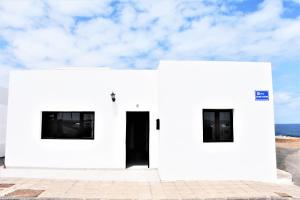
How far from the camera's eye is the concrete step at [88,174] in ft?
27.4

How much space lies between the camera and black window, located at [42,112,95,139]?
32.5ft

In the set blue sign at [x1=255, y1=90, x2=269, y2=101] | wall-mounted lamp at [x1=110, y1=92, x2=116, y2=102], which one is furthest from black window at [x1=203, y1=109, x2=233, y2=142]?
wall-mounted lamp at [x1=110, y1=92, x2=116, y2=102]

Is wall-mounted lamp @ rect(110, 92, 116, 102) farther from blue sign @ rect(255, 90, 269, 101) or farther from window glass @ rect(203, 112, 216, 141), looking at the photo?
blue sign @ rect(255, 90, 269, 101)

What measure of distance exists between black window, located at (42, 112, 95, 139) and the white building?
0.04m

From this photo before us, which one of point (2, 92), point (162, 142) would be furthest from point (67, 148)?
point (2, 92)

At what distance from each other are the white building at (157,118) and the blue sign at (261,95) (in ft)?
0.10

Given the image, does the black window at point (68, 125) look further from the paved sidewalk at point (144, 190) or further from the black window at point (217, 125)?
the black window at point (217, 125)

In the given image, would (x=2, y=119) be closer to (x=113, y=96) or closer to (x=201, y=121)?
(x=113, y=96)

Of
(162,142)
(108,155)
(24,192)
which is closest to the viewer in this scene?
(24,192)

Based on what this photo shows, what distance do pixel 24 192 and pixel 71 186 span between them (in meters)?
1.16

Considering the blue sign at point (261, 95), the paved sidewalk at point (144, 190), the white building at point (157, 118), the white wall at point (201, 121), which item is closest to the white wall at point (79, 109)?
the white building at point (157, 118)

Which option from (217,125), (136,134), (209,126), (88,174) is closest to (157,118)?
(209,126)

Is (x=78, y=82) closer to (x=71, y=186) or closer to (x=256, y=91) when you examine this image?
(x=71, y=186)

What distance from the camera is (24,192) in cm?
671
